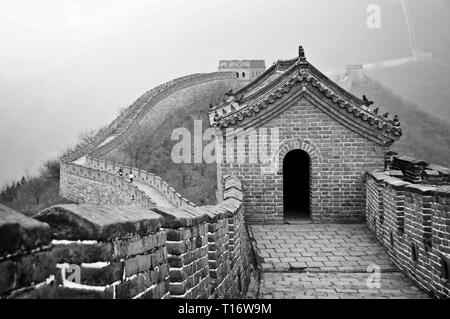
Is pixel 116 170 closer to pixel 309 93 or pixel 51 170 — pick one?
pixel 51 170

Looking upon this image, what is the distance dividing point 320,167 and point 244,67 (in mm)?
55799

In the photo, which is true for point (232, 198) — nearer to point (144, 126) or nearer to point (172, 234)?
point (172, 234)

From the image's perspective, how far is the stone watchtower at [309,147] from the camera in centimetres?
1285

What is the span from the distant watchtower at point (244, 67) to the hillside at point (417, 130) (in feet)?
43.6

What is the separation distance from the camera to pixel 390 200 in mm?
9992

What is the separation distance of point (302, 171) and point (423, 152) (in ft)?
129

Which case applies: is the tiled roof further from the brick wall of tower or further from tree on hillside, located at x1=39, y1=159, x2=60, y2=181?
tree on hillside, located at x1=39, y1=159, x2=60, y2=181

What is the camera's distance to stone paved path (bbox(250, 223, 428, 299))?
27.4 feet

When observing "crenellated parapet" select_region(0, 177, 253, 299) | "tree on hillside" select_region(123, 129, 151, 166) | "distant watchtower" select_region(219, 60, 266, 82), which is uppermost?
"distant watchtower" select_region(219, 60, 266, 82)

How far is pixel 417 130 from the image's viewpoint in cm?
5503

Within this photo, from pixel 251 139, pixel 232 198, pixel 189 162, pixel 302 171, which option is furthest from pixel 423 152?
pixel 232 198

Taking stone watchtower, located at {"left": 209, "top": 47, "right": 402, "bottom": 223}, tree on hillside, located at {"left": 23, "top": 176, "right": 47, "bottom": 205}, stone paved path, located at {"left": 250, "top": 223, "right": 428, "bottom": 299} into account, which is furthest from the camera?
tree on hillside, located at {"left": 23, "top": 176, "right": 47, "bottom": 205}

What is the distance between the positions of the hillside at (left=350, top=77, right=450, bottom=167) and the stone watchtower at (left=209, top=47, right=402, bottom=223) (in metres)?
38.5

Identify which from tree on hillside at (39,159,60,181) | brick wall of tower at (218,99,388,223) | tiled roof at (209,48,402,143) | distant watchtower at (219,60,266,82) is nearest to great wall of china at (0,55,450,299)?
brick wall of tower at (218,99,388,223)
